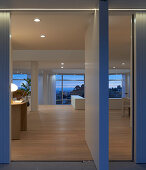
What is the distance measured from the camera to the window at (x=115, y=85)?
61.3 feet

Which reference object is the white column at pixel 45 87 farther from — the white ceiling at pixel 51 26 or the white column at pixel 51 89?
the white ceiling at pixel 51 26

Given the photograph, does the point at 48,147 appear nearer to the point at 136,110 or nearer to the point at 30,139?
the point at 30,139

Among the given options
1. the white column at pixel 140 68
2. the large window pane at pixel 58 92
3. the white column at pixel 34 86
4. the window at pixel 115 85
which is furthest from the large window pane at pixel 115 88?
the white column at pixel 140 68

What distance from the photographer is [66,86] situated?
1842 centimetres

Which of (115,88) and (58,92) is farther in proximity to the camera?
(115,88)

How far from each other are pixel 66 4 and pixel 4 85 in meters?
1.65

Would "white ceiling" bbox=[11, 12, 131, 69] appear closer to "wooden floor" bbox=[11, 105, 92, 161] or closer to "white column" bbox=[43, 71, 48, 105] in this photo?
"wooden floor" bbox=[11, 105, 92, 161]

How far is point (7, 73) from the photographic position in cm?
356

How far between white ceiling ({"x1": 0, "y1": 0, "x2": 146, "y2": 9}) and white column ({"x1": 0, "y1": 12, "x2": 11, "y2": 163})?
1.06ft

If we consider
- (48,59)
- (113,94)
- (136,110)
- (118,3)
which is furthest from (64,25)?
(113,94)

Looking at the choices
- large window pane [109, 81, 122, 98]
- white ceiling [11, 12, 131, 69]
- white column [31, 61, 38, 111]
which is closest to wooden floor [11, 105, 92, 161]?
white ceiling [11, 12, 131, 69]

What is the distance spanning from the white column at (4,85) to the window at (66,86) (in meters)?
14.6


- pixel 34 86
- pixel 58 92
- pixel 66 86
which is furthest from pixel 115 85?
pixel 34 86

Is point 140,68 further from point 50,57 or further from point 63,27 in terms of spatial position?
point 50,57
